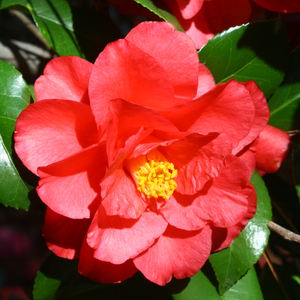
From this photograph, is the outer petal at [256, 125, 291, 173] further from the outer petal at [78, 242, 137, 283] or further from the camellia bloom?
the outer petal at [78, 242, 137, 283]

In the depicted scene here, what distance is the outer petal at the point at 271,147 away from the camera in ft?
2.48

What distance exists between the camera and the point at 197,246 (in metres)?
0.62

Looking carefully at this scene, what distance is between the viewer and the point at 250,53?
726 millimetres

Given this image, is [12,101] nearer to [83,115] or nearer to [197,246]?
[83,115]

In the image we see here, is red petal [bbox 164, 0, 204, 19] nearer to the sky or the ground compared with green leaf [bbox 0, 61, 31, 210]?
nearer to the sky

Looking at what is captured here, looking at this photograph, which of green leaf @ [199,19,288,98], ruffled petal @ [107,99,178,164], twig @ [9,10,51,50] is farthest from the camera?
twig @ [9,10,51,50]

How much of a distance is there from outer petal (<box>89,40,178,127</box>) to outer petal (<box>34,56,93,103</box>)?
0.06 metres

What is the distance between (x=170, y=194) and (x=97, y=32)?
44 cm

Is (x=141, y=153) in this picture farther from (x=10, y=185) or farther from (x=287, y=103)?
(x=287, y=103)

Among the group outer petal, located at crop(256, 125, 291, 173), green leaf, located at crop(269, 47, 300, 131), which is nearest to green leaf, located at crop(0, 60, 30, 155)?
outer petal, located at crop(256, 125, 291, 173)

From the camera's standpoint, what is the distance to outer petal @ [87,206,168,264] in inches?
21.2

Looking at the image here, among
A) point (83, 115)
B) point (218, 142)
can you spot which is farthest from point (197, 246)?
point (83, 115)

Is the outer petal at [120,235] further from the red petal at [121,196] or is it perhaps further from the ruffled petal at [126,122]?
the ruffled petal at [126,122]

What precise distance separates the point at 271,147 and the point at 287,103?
0.66 ft
